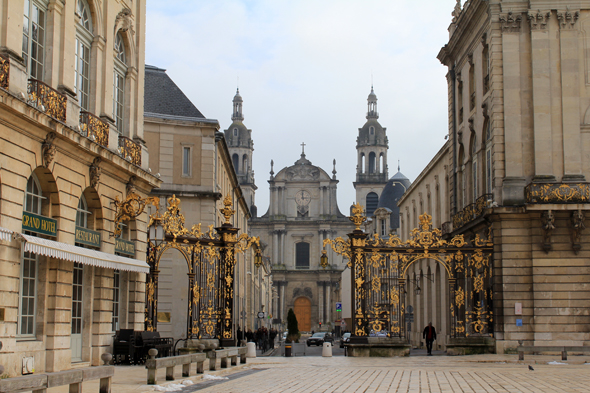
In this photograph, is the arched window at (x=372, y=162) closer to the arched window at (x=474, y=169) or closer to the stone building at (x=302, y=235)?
the stone building at (x=302, y=235)

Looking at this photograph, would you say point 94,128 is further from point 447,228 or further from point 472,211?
point 447,228

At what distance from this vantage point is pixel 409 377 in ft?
55.0

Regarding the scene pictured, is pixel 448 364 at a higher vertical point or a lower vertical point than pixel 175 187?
lower

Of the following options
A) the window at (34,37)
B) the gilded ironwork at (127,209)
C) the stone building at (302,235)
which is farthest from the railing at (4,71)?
the stone building at (302,235)

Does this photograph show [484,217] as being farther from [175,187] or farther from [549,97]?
[175,187]

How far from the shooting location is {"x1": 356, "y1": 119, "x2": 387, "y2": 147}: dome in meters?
103

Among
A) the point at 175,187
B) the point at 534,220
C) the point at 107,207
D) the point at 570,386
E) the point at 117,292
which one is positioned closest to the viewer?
the point at 570,386

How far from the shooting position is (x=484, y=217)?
24844 millimetres

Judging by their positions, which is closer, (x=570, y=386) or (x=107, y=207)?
(x=570, y=386)

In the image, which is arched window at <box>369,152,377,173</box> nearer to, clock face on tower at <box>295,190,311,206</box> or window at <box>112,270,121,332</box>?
clock face on tower at <box>295,190,311,206</box>

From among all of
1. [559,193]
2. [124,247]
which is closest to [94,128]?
[124,247]

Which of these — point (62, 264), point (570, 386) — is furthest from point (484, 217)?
point (62, 264)

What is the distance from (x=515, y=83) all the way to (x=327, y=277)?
72.5 metres

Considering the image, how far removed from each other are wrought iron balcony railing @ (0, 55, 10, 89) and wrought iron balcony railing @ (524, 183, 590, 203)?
15749 millimetres
